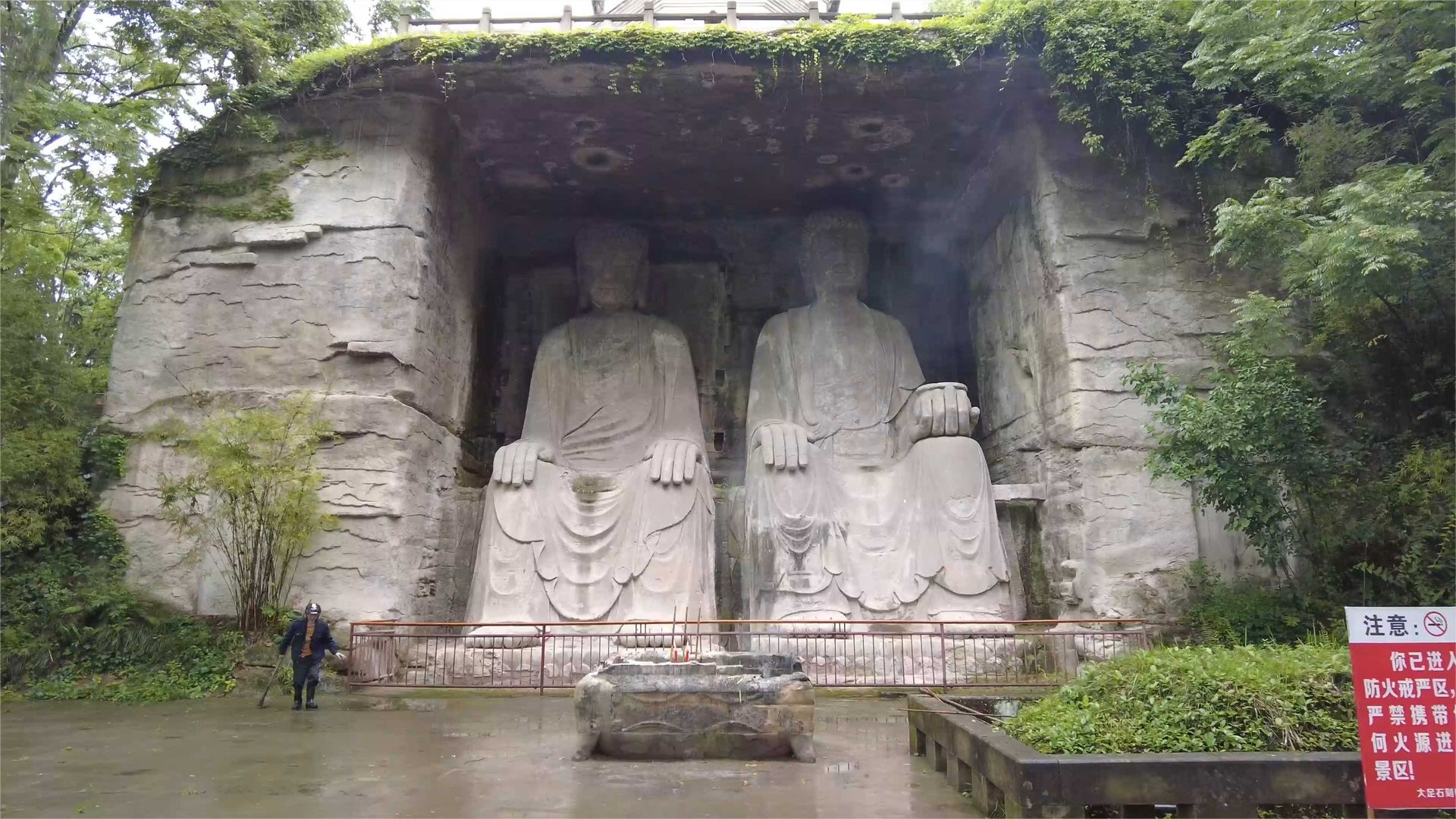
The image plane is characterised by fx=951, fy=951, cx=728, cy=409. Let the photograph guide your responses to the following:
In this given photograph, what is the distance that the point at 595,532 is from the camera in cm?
760

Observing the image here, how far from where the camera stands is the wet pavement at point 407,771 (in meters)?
3.36

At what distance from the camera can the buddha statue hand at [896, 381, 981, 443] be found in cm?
775

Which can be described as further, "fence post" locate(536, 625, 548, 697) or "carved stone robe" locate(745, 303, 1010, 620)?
"carved stone robe" locate(745, 303, 1010, 620)

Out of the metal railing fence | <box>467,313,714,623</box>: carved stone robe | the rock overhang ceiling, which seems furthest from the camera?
the rock overhang ceiling

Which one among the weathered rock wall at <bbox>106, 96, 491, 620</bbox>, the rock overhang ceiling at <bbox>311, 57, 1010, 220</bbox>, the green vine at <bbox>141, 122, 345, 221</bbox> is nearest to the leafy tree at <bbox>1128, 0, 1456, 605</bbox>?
the rock overhang ceiling at <bbox>311, 57, 1010, 220</bbox>

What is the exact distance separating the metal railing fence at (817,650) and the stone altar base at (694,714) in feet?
7.14

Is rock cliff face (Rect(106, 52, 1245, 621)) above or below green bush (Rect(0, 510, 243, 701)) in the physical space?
A: above

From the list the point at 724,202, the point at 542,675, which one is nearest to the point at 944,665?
the point at 542,675

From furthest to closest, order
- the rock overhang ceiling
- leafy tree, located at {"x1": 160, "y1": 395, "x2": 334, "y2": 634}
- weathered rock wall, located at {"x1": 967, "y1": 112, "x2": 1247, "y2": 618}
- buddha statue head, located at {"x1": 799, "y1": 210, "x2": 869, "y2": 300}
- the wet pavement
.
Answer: buddha statue head, located at {"x1": 799, "y1": 210, "x2": 869, "y2": 300} < the rock overhang ceiling < weathered rock wall, located at {"x1": 967, "y1": 112, "x2": 1247, "y2": 618} < leafy tree, located at {"x1": 160, "y1": 395, "x2": 334, "y2": 634} < the wet pavement

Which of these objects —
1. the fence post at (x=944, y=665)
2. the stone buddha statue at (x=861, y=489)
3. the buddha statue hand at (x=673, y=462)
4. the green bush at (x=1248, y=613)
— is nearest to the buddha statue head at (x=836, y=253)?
the stone buddha statue at (x=861, y=489)

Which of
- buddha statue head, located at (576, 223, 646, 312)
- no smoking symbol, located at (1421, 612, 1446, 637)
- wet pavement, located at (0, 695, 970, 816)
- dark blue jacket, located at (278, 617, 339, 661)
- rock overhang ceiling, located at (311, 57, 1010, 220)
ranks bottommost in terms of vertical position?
wet pavement, located at (0, 695, 970, 816)

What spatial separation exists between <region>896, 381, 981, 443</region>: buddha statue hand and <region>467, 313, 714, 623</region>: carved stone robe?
1.86 m

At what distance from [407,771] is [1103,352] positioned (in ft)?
18.6

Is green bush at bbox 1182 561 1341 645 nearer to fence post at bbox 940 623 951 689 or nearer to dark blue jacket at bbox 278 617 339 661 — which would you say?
fence post at bbox 940 623 951 689
